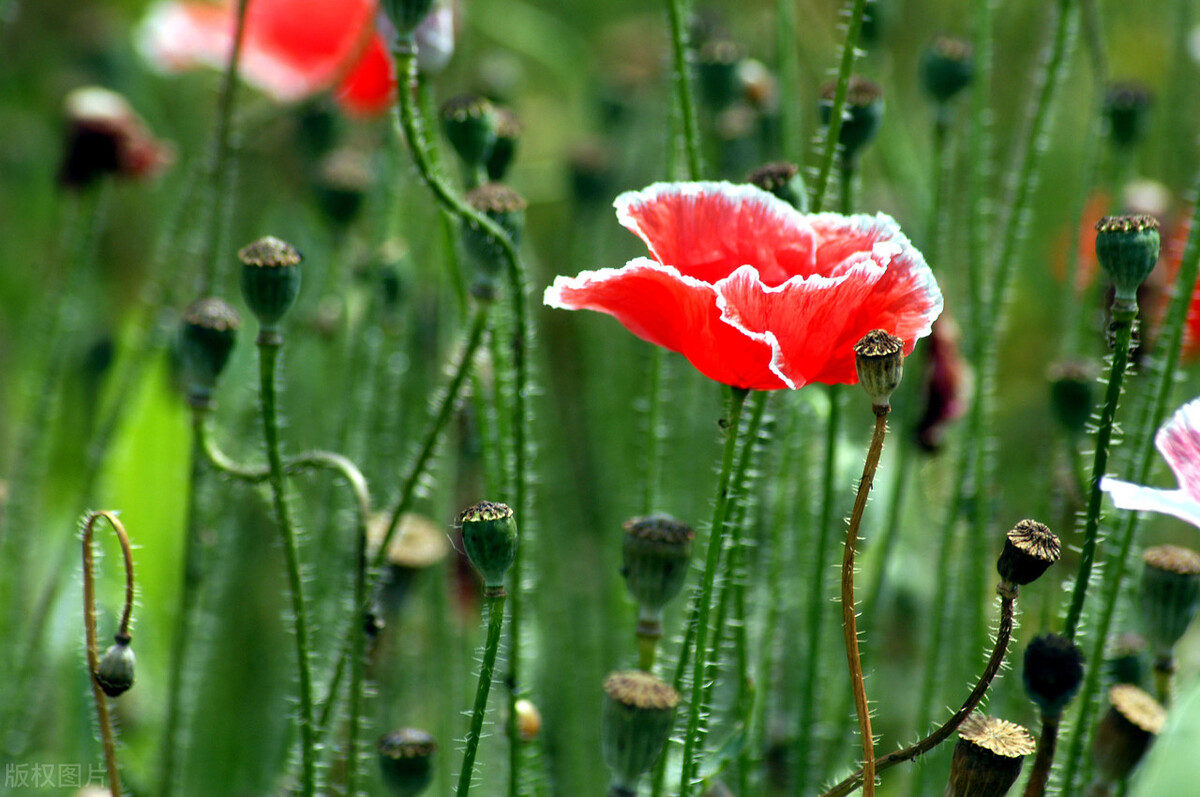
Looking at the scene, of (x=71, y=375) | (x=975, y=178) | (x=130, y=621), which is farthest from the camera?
(x=71, y=375)

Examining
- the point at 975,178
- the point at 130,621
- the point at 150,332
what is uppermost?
the point at 975,178

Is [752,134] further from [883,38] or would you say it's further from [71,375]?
[71,375]

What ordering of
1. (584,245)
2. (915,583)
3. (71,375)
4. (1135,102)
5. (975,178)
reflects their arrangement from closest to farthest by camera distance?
(975,178)
(1135,102)
(915,583)
(584,245)
(71,375)

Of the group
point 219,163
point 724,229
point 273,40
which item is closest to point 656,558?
point 724,229

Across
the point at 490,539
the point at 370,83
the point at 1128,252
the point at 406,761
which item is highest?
the point at 370,83

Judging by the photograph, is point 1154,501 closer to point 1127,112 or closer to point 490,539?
point 490,539

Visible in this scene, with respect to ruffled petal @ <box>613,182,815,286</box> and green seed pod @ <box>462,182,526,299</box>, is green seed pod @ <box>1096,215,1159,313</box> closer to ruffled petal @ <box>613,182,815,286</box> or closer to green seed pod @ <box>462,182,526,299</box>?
ruffled petal @ <box>613,182,815,286</box>

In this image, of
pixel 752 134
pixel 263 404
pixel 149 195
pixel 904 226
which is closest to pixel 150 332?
pixel 263 404

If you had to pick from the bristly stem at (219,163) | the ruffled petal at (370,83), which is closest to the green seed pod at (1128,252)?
the bristly stem at (219,163)
